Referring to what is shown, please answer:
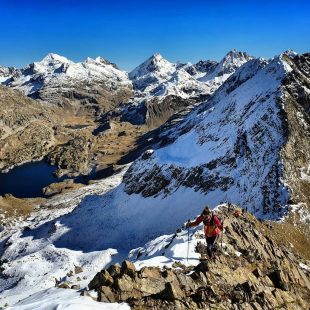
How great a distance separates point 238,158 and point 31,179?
106096 millimetres

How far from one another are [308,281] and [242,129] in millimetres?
48107

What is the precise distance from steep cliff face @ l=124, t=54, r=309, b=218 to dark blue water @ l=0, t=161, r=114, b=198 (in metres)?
64.7

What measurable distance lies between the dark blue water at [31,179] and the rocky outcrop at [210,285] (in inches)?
4405

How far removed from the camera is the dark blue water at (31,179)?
143 meters

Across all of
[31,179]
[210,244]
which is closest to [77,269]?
[210,244]

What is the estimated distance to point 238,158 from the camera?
7256 centimetres

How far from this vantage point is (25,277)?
5672cm

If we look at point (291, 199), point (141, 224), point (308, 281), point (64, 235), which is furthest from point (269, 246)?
point (64, 235)

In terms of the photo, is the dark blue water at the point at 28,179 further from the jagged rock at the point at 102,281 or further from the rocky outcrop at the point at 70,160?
the jagged rock at the point at 102,281

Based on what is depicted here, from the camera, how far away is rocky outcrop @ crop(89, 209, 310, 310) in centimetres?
2233

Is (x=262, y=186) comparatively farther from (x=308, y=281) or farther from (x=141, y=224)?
(x=308, y=281)

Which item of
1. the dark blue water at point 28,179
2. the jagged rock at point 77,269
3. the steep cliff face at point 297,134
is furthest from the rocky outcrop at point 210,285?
the dark blue water at point 28,179

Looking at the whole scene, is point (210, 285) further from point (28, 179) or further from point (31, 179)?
point (28, 179)

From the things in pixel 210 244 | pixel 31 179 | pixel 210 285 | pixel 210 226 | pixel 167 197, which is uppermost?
pixel 31 179
